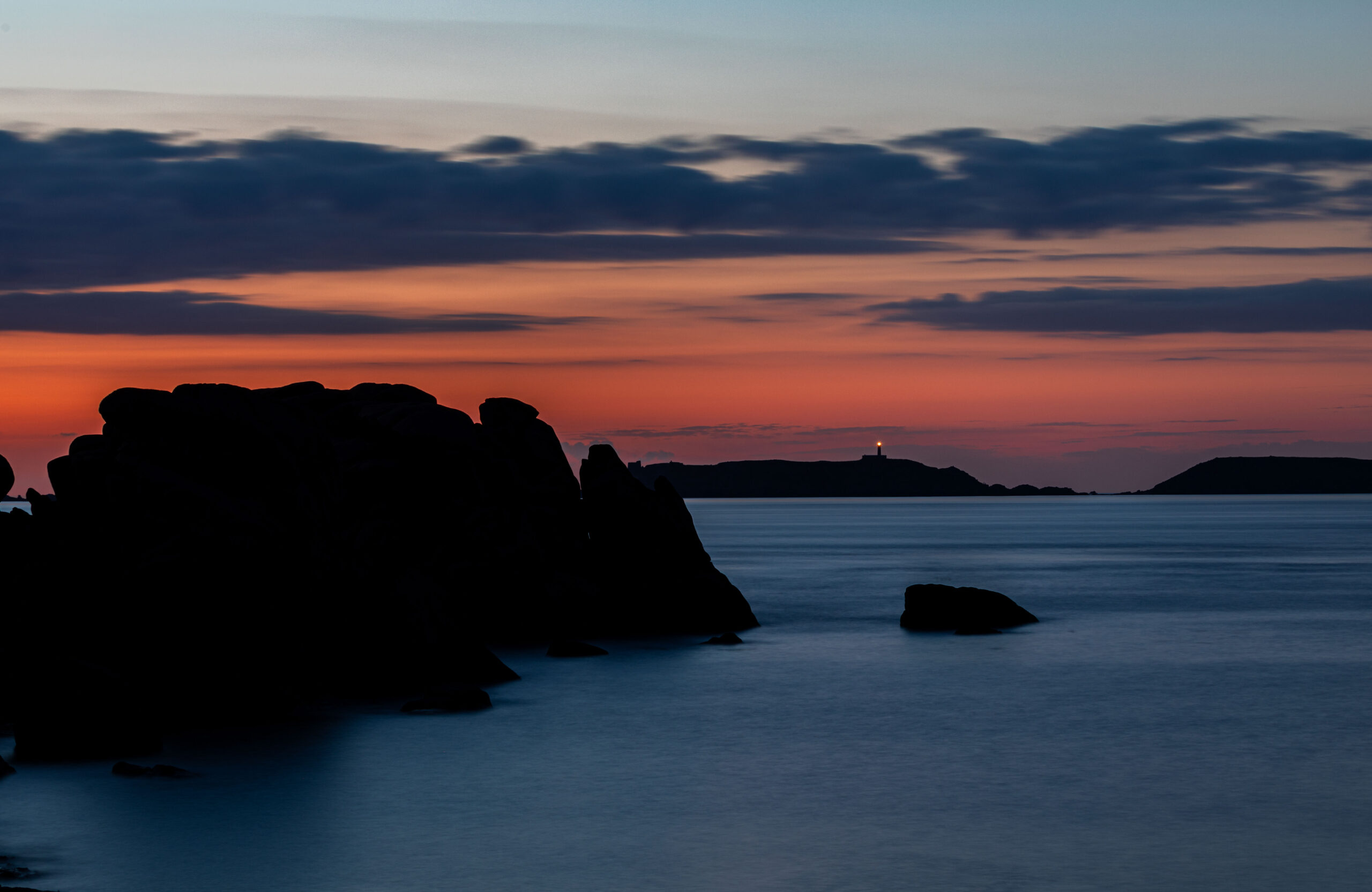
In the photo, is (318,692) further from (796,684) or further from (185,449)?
(796,684)

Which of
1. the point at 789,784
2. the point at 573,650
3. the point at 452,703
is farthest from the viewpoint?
the point at 573,650

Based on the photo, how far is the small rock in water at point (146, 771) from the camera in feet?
61.3

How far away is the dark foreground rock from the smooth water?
2.29 meters

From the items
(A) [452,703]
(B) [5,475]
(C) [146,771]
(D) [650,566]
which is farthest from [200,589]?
(D) [650,566]

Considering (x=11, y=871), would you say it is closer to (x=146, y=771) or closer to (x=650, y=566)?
(x=146, y=771)

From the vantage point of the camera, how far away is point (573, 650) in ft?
112

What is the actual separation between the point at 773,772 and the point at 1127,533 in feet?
430

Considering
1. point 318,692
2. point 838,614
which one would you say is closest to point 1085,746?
point 318,692

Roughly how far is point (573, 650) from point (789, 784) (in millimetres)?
14831

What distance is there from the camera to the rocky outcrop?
4009cm

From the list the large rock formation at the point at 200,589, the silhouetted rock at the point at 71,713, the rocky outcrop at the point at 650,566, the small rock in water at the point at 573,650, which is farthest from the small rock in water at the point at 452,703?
the rocky outcrop at the point at 650,566

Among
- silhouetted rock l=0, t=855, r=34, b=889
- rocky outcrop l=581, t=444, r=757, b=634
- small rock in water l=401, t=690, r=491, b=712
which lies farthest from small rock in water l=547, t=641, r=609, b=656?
silhouetted rock l=0, t=855, r=34, b=889

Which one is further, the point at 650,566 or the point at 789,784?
the point at 650,566

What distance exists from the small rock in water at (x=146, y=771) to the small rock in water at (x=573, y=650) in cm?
1556
